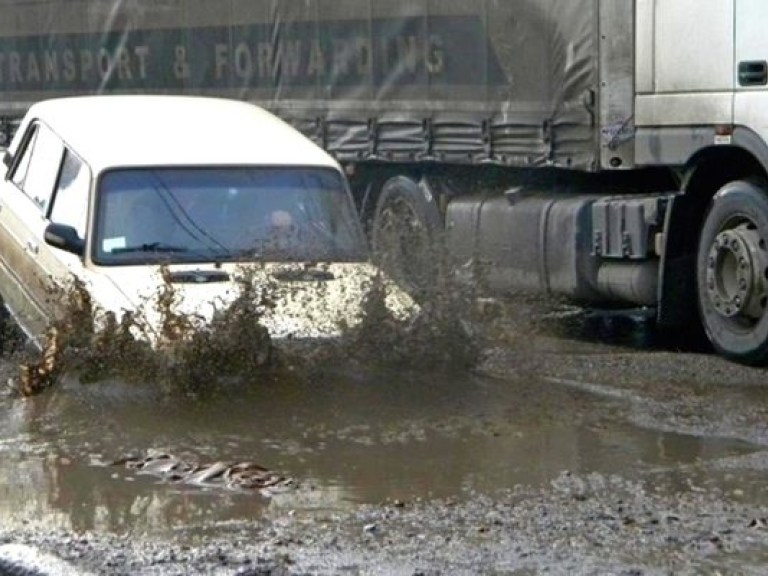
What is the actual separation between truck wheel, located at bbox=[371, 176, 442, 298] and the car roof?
24.9 inches

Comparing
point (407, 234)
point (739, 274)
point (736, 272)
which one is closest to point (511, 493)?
point (407, 234)

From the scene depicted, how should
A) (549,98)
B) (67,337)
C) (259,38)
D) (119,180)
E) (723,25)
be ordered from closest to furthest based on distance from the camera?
1. (67,337)
2. (119,180)
3. (723,25)
4. (549,98)
5. (259,38)

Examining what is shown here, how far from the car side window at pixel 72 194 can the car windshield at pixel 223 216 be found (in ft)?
0.54

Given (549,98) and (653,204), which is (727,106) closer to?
(653,204)

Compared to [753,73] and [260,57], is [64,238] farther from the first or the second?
[260,57]

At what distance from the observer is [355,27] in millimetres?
15586

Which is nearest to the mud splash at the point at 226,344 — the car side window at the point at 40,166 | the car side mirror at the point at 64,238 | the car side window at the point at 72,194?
the car side mirror at the point at 64,238

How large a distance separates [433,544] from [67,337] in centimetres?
335

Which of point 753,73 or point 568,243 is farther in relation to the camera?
point 568,243

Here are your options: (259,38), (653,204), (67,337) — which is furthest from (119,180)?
(259,38)

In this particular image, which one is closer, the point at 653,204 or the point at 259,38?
the point at 653,204

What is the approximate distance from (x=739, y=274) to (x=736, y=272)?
0.11 m

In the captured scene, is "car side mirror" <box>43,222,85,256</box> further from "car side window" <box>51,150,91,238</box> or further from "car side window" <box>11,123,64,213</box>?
"car side window" <box>11,123,64,213</box>

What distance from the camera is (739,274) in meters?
11.5
